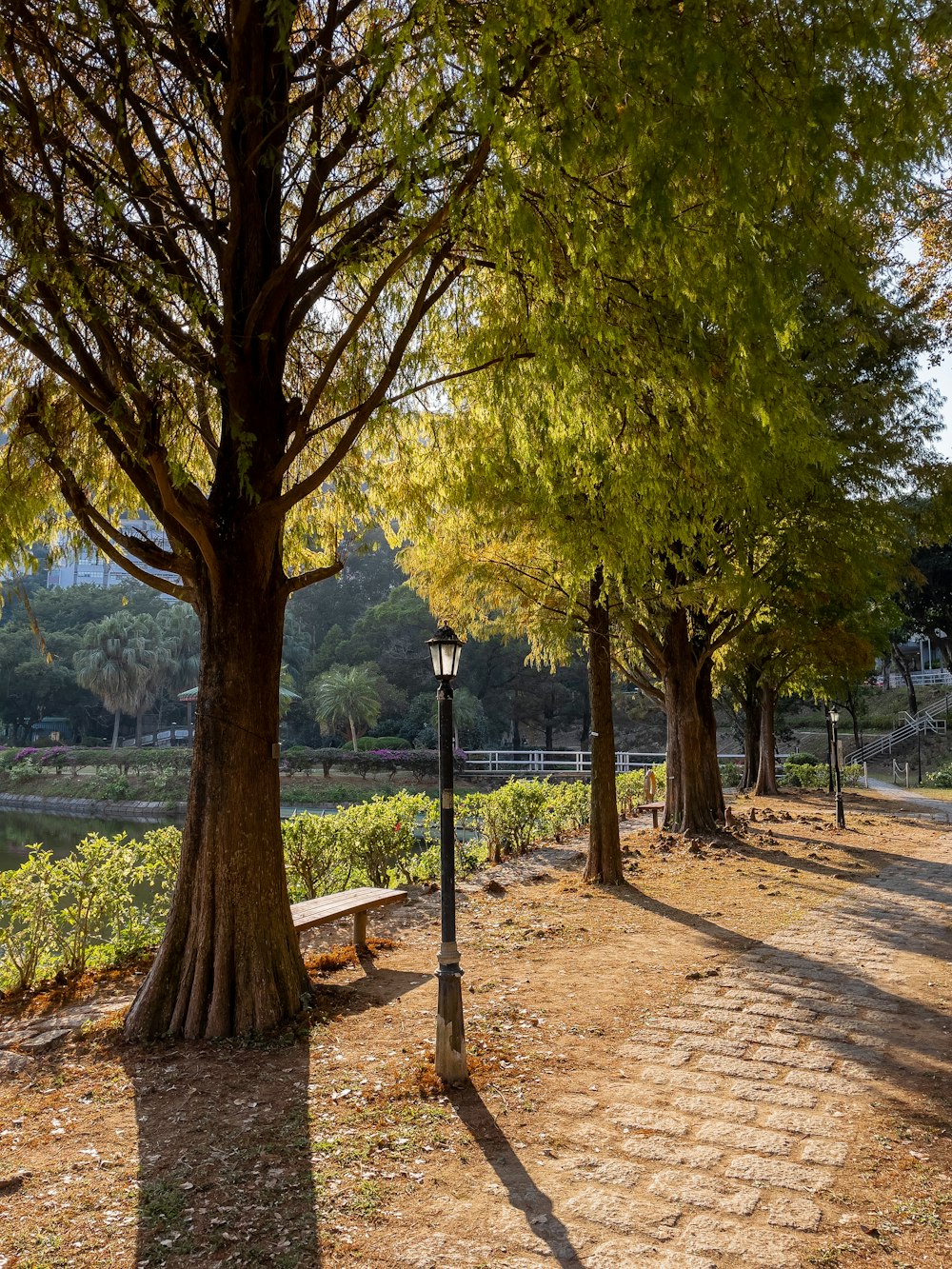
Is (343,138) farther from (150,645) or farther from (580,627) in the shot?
(150,645)

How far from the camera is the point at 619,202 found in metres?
4.90

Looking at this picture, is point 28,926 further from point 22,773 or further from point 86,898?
point 22,773

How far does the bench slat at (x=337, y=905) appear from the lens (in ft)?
21.7

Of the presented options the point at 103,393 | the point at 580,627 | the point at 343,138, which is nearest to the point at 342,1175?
the point at 103,393

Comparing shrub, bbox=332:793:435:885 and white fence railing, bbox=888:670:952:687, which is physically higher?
white fence railing, bbox=888:670:952:687

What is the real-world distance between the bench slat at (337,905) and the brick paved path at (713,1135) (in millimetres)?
2125

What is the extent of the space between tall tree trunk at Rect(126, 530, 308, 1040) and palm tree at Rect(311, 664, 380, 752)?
117ft

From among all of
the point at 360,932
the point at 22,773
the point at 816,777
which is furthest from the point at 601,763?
the point at 22,773

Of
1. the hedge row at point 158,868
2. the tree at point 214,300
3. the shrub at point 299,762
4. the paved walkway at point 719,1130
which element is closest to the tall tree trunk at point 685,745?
the hedge row at point 158,868

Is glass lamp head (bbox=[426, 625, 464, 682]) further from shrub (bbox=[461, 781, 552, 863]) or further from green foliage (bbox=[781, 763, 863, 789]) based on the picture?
green foliage (bbox=[781, 763, 863, 789])

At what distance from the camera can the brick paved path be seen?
3.23 meters

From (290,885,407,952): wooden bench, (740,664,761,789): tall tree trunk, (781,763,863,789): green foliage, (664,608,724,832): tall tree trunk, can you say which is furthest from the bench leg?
(781,763,863,789): green foliage

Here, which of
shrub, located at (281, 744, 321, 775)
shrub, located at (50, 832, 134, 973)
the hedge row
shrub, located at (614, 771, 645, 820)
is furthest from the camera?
shrub, located at (281, 744, 321, 775)

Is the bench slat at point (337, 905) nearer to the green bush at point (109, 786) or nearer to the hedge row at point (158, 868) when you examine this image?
the hedge row at point (158, 868)
